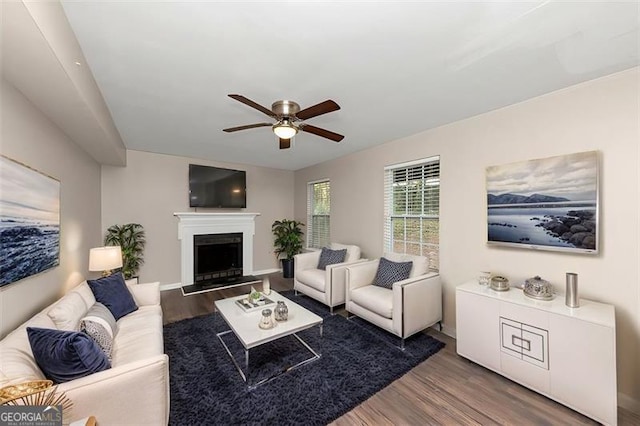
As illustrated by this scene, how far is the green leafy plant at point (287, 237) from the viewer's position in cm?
577

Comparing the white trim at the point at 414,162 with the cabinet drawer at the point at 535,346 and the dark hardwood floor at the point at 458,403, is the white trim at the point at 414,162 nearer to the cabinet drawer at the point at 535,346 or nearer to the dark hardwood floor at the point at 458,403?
the cabinet drawer at the point at 535,346

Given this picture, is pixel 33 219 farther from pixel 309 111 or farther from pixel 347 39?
pixel 347 39

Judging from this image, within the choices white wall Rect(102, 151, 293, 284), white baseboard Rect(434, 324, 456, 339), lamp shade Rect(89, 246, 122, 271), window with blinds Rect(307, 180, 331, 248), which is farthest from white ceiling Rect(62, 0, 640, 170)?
window with blinds Rect(307, 180, 331, 248)

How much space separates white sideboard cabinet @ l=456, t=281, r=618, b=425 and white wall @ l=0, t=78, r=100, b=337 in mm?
3548

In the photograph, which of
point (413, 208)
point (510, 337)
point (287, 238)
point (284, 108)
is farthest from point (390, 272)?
point (287, 238)

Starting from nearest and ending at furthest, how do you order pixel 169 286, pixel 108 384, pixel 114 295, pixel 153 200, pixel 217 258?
pixel 108 384 → pixel 114 295 → pixel 153 200 → pixel 169 286 → pixel 217 258

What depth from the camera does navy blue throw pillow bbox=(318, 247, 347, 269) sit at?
4.12m

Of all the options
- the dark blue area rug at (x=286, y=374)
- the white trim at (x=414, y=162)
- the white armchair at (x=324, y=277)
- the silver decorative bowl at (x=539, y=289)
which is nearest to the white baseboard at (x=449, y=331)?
the dark blue area rug at (x=286, y=374)

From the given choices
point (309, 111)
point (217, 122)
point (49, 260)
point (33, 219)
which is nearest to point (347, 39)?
point (309, 111)

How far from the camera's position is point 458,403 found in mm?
1923

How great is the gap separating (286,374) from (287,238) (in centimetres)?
365

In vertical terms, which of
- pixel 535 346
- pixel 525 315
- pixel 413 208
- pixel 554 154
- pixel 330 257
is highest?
pixel 554 154

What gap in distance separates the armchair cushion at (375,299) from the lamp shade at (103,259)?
2.93 meters

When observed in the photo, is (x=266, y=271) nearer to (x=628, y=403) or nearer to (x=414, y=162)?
(x=414, y=162)
